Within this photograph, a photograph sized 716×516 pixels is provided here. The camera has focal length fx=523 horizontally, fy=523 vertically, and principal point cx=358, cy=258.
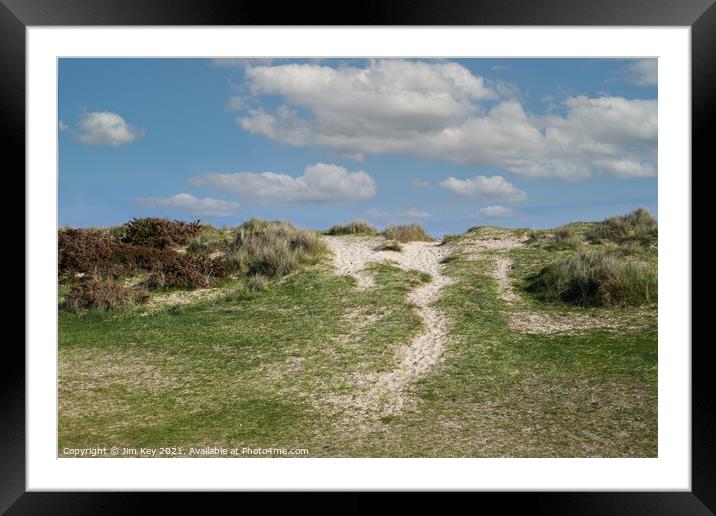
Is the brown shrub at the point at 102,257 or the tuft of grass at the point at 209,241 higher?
the tuft of grass at the point at 209,241

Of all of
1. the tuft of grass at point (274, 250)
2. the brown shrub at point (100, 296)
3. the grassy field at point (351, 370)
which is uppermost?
the tuft of grass at point (274, 250)

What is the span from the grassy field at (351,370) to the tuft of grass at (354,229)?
21.5ft

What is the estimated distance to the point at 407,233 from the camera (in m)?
18.3

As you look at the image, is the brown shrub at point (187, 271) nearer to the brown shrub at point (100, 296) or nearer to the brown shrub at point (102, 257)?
the brown shrub at point (102, 257)

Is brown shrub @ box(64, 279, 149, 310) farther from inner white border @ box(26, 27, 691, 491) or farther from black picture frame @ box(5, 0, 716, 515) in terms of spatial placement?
black picture frame @ box(5, 0, 716, 515)

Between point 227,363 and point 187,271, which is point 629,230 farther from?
point 227,363

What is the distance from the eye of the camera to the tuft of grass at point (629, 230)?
15.0 meters

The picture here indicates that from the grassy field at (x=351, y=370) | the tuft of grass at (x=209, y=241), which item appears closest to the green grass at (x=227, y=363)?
the grassy field at (x=351, y=370)

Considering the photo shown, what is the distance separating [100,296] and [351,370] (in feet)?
21.6

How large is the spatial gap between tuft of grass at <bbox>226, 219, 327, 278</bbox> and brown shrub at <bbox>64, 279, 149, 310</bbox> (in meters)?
2.92

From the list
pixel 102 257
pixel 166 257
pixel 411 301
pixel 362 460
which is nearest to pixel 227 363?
pixel 362 460
